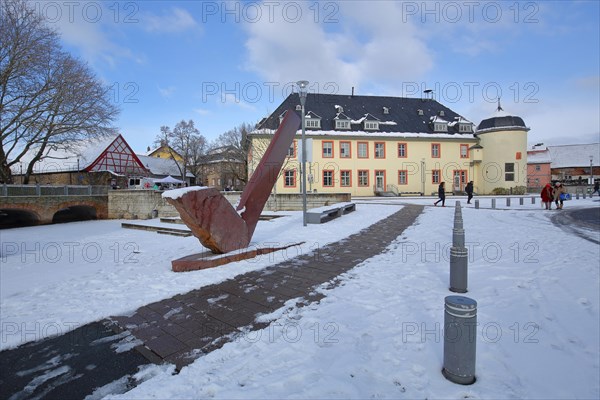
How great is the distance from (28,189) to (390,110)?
127 ft

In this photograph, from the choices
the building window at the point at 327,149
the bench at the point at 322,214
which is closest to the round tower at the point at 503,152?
the building window at the point at 327,149

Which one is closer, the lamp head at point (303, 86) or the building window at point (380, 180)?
the lamp head at point (303, 86)

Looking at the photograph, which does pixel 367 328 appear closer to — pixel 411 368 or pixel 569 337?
pixel 411 368

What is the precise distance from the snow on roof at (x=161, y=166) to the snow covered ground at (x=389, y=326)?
156 feet

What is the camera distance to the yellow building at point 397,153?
35688 mm

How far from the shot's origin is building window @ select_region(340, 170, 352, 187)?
3628cm

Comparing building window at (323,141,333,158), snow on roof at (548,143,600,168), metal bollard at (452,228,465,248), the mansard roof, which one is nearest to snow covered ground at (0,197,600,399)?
metal bollard at (452,228,465,248)

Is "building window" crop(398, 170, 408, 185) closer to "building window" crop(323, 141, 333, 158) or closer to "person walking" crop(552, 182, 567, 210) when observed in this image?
"building window" crop(323, 141, 333, 158)

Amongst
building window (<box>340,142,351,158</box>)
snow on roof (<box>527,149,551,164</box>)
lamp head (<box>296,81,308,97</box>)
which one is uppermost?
snow on roof (<box>527,149,551,164</box>)

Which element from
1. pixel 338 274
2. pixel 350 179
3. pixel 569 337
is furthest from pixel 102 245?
pixel 350 179

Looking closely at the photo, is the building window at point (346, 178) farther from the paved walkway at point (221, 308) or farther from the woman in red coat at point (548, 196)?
the paved walkway at point (221, 308)

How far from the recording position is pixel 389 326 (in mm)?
3449

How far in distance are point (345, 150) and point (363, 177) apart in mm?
3965

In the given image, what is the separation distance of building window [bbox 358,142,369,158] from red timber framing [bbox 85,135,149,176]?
30155mm
